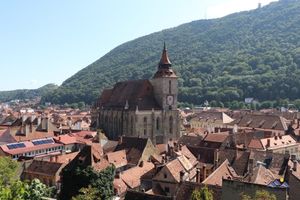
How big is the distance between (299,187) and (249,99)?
152m

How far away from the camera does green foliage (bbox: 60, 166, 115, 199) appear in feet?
123

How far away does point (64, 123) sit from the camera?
120062 millimetres

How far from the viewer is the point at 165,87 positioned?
82.6 m

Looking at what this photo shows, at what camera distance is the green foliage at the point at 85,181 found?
37.6 metres

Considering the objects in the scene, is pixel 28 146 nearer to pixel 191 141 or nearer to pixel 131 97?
pixel 131 97

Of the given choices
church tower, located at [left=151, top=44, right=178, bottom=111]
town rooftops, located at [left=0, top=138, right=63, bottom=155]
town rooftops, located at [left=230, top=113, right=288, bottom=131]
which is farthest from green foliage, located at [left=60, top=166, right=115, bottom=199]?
town rooftops, located at [left=230, top=113, right=288, bottom=131]

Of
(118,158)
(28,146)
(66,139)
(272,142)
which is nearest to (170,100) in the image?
(272,142)

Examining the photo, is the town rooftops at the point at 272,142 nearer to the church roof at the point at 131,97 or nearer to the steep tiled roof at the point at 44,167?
the church roof at the point at 131,97

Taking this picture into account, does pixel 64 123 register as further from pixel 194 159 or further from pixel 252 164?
pixel 252 164

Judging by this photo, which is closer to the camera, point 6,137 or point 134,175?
point 134,175

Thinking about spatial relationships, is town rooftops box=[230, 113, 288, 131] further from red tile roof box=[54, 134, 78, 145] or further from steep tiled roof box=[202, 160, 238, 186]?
steep tiled roof box=[202, 160, 238, 186]

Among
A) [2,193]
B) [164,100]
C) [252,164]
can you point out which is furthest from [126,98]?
[2,193]

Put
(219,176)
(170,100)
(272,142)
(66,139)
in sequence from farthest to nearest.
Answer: (170,100) < (272,142) < (66,139) < (219,176)

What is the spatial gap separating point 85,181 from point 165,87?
46607 mm
